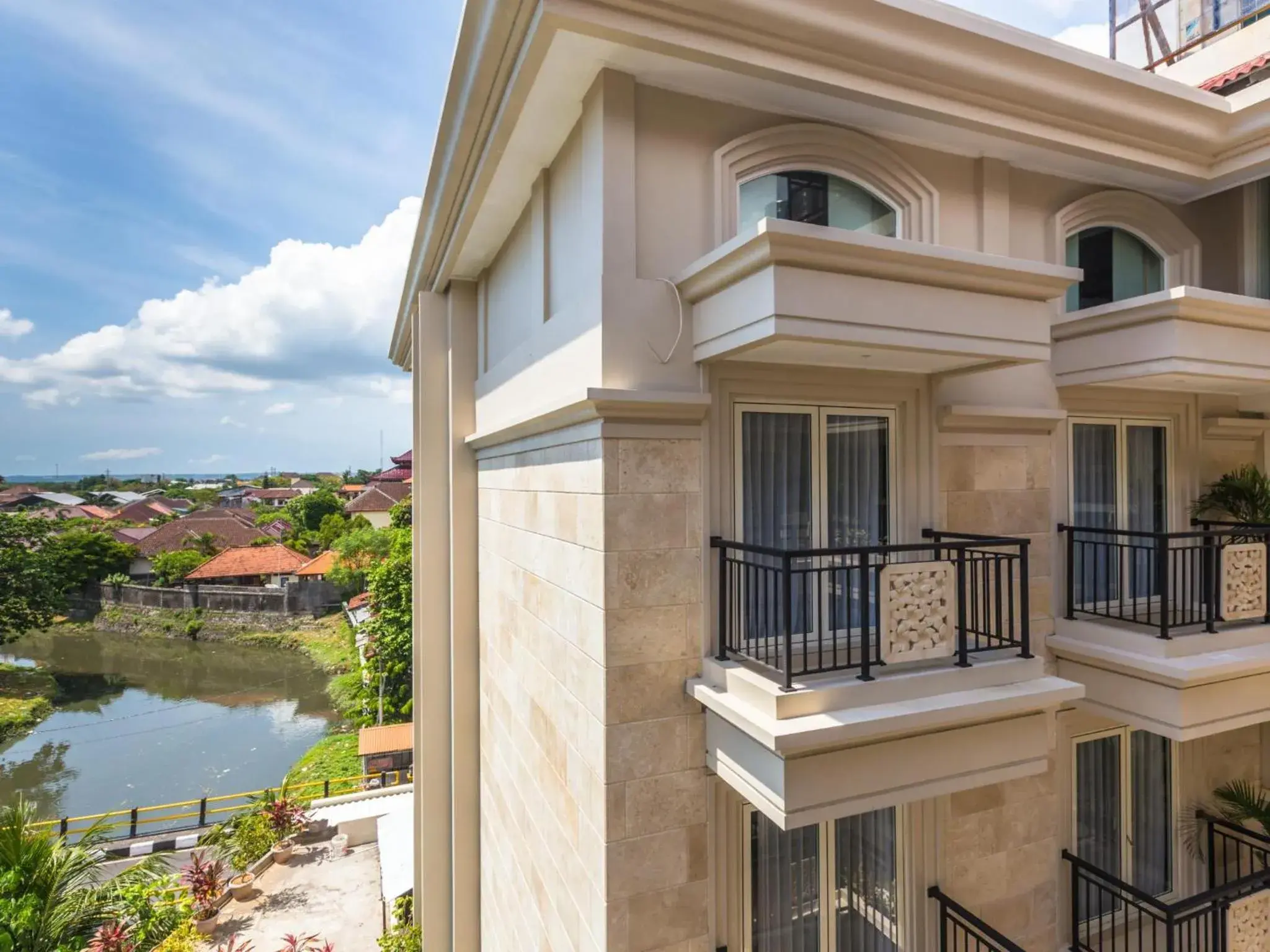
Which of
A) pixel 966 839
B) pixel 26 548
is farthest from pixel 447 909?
pixel 26 548

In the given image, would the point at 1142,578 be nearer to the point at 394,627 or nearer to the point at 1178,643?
the point at 1178,643

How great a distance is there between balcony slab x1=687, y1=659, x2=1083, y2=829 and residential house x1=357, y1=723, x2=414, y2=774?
13.9 meters

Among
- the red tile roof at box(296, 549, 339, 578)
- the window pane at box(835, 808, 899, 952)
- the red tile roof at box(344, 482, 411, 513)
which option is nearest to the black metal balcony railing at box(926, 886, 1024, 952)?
the window pane at box(835, 808, 899, 952)

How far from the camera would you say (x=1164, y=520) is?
15.1ft

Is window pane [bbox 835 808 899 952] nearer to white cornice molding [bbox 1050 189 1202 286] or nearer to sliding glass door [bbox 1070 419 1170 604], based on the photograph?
sliding glass door [bbox 1070 419 1170 604]

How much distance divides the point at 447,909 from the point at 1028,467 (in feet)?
21.9

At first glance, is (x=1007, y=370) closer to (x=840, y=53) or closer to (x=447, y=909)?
(x=840, y=53)

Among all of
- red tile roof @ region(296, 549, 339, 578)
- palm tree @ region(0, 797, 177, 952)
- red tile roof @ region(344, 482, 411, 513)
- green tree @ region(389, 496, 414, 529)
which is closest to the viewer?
palm tree @ region(0, 797, 177, 952)

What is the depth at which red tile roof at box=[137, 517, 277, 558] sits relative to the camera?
41.3 m

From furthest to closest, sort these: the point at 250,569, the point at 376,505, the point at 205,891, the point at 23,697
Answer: the point at 376,505
the point at 250,569
the point at 23,697
the point at 205,891

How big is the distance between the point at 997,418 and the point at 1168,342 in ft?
3.24

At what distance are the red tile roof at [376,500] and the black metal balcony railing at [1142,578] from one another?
44796 mm

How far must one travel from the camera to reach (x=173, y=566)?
3700cm

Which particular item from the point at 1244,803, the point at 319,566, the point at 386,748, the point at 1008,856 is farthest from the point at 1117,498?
the point at 319,566
